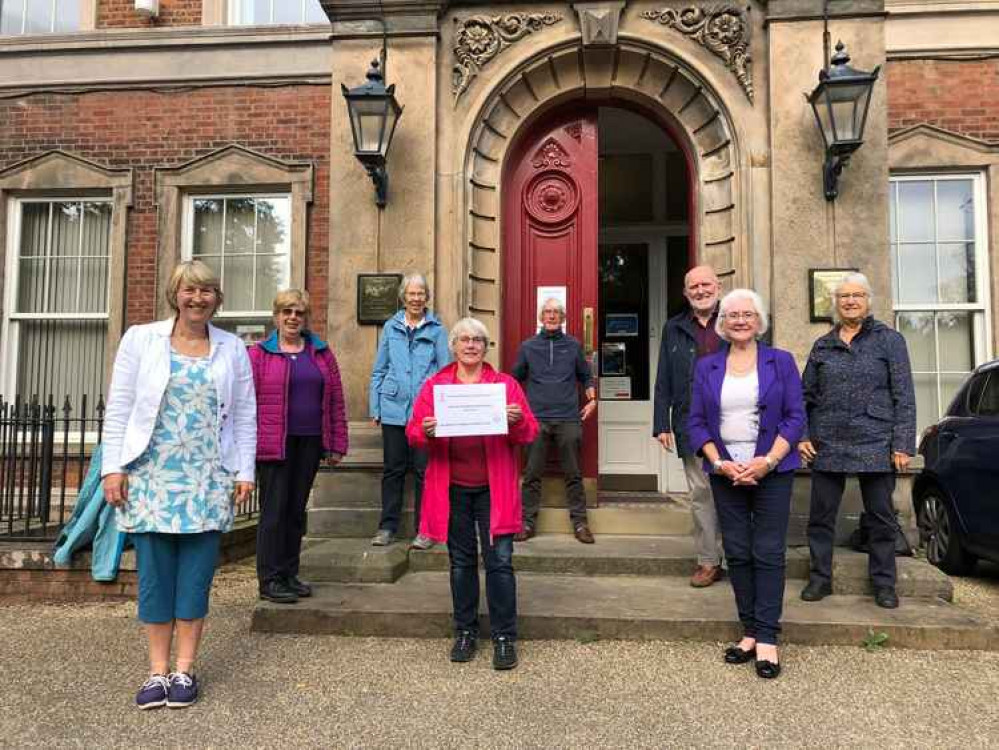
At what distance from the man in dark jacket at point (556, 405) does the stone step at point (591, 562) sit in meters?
0.29

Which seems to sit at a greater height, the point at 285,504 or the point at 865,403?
the point at 865,403

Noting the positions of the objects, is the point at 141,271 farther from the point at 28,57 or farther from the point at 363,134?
the point at 363,134

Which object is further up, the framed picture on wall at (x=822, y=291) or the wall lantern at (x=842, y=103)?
the wall lantern at (x=842, y=103)

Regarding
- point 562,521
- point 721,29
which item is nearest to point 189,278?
point 562,521

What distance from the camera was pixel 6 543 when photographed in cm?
525

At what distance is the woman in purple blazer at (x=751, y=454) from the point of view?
348 cm

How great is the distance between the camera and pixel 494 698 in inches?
127

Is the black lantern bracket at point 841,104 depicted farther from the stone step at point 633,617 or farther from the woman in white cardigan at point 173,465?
the woman in white cardigan at point 173,465

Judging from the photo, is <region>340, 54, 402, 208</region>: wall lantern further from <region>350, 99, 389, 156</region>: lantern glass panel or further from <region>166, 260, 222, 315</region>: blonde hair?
<region>166, 260, 222, 315</region>: blonde hair

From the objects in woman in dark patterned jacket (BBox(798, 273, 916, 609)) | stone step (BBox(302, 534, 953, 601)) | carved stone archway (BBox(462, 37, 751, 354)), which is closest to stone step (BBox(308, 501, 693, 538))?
stone step (BBox(302, 534, 953, 601))

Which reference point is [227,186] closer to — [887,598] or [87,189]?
[87,189]

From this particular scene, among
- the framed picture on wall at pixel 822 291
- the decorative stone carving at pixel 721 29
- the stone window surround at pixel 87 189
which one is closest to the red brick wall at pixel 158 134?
the stone window surround at pixel 87 189

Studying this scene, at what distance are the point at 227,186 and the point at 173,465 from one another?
18.7 ft

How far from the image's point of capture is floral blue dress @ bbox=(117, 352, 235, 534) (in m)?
3.14
